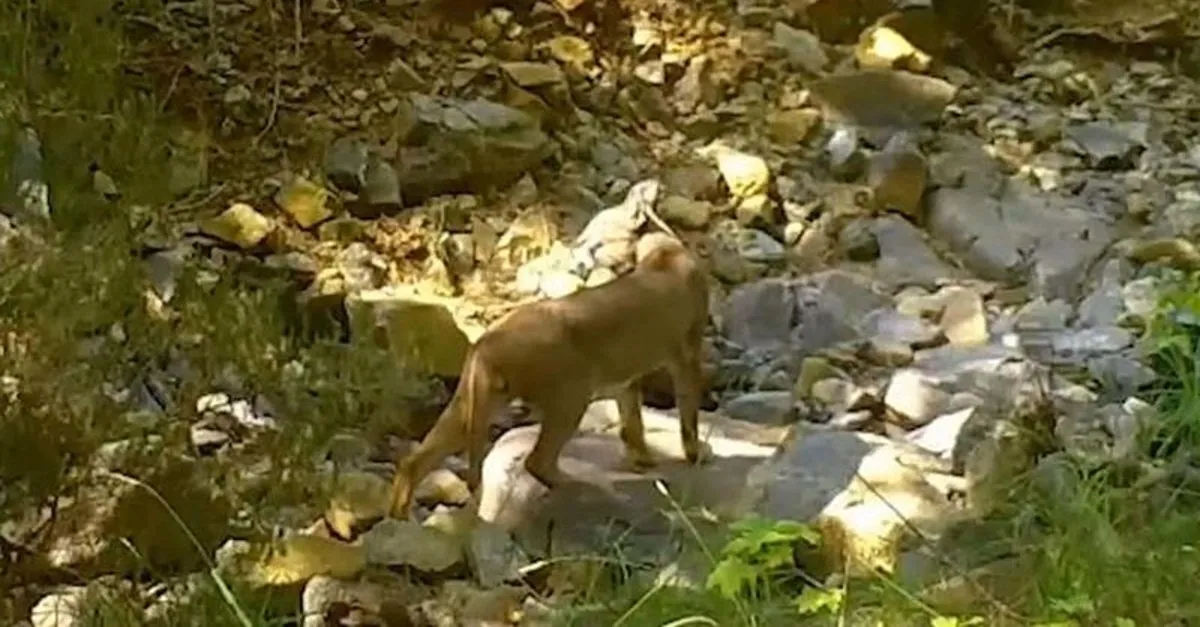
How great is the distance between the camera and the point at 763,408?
4113 millimetres

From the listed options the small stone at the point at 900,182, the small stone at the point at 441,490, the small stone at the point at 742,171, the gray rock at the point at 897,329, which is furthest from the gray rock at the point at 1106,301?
the small stone at the point at 441,490

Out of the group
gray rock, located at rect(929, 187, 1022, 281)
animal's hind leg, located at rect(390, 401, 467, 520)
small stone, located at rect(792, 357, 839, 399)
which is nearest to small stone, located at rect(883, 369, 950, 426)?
small stone, located at rect(792, 357, 839, 399)

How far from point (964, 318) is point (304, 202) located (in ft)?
4.78

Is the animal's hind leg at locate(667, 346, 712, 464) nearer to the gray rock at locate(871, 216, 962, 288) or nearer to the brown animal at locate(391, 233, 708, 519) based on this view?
the brown animal at locate(391, 233, 708, 519)

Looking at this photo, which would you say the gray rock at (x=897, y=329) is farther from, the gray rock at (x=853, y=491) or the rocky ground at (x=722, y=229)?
the gray rock at (x=853, y=491)

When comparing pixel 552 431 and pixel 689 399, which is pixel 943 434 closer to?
pixel 689 399

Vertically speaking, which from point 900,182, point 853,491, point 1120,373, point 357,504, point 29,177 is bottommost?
point 900,182

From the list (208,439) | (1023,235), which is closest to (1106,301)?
(1023,235)

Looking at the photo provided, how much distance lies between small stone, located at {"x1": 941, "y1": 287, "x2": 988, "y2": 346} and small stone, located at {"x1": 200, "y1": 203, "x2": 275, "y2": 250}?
1465 millimetres

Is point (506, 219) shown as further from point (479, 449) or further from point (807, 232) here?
point (479, 449)

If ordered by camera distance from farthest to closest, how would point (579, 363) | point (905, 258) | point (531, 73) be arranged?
point (531, 73)
point (905, 258)
point (579, 363)

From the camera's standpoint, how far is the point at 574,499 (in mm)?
3539

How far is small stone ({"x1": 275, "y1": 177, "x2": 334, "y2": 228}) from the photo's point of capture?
4.61 m

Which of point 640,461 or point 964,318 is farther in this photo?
point 964,318
